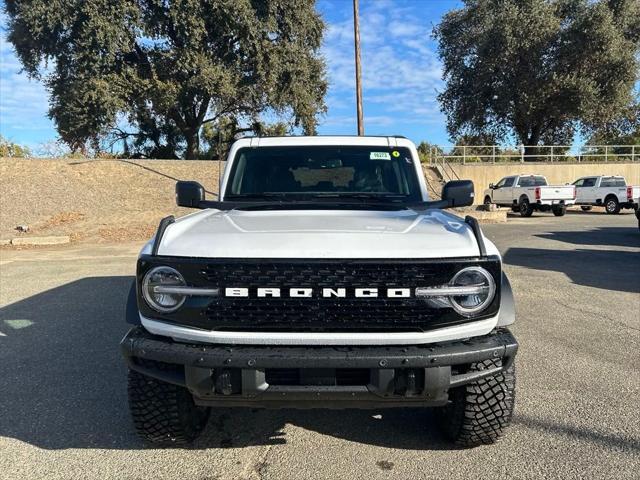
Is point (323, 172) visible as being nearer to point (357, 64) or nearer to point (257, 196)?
point (257, 196)

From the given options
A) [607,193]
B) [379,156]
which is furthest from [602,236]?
[379,156]

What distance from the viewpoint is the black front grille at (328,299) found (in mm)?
2594

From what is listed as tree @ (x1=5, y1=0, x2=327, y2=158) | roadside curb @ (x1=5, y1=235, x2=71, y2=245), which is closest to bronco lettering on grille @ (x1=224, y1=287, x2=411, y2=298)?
roadside curb @ (x1=5, y1=235, x2=71, y2=245)

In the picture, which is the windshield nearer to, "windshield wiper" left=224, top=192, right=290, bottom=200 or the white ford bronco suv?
"windshield wiper" left=224, top=192, right=290, bottom=200

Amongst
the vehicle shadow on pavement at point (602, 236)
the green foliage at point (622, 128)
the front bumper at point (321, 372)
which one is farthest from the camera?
the green foliage at point (622, 128)

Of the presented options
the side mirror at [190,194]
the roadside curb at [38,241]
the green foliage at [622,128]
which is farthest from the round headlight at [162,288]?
the green foliage at [622,128]

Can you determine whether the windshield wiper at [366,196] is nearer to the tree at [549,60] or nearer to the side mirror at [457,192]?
the side mirror at [457,192]

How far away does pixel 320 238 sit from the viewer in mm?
2705

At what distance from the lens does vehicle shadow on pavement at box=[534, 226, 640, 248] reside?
12910 millimetres

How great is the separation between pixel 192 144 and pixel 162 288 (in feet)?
97.7

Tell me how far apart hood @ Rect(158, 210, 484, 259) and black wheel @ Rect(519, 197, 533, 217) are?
20197 millimetres

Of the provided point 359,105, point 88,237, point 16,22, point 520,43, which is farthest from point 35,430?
point 520,43

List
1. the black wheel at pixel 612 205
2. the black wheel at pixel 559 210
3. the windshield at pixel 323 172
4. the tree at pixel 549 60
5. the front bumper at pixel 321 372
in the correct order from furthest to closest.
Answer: the tree at pixel 549 60 → the black wheel at pixel 612 205 → the black wheel at pixel 559 210 → the windshield at pixel 323 172 → the front bumper at pixel 321 372

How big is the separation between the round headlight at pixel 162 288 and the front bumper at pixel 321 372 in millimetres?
193
